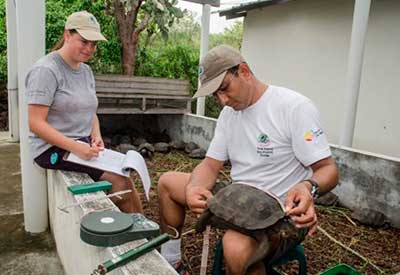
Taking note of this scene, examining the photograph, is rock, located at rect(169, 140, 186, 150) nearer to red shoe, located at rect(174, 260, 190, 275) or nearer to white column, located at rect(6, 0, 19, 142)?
white column, located at rect(6, 0, 19, 142)

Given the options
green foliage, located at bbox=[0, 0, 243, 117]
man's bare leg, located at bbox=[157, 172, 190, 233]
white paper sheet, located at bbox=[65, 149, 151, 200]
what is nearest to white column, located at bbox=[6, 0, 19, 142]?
green foliage, located at bbox=[0, 0, 243, 117]

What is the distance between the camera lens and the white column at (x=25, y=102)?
2080mm

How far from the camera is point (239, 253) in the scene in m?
1.28

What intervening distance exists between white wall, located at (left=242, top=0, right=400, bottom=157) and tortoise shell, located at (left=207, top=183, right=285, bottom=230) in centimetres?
385

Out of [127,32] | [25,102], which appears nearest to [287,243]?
[25,102]

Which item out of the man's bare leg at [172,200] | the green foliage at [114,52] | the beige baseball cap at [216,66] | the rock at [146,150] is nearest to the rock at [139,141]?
the rock at [146,150]

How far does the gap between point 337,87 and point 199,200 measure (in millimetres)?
4283

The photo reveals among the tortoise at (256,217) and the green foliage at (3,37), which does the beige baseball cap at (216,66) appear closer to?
the tortoise at (256,217)

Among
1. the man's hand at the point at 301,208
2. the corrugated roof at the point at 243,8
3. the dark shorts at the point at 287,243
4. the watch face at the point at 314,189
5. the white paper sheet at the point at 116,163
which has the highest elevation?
the corrugated roof at the point at 243,8

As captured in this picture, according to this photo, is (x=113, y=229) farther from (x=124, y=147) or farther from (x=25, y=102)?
(x=124, y=147)

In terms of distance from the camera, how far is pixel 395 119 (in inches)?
176

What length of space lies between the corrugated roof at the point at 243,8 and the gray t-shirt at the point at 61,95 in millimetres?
4568

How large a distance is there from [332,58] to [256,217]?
458cm

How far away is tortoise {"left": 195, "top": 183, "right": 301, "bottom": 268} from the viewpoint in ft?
4.26
